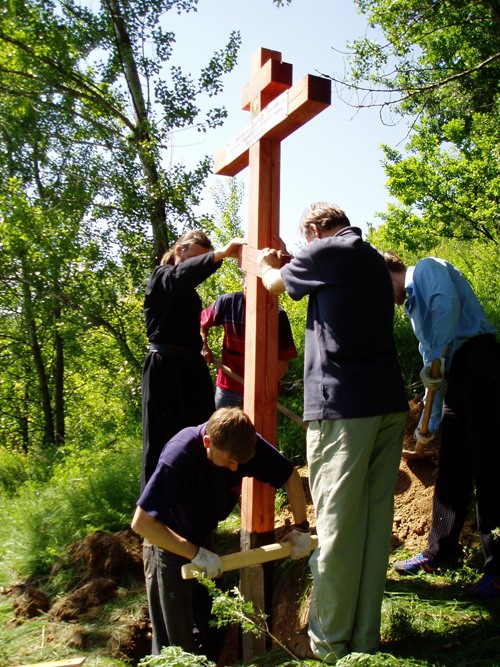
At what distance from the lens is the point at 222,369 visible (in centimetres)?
450

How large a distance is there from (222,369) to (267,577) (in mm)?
1534

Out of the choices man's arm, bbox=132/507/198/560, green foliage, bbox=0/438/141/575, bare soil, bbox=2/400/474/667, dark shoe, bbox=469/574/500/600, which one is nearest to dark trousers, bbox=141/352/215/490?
man's arm, bbox=132/507/198/560

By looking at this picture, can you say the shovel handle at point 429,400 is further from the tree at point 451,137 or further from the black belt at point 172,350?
the tree at point 451,137

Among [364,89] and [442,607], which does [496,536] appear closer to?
[442,607]

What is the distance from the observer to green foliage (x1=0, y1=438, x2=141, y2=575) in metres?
5.02

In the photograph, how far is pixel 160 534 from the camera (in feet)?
9.20

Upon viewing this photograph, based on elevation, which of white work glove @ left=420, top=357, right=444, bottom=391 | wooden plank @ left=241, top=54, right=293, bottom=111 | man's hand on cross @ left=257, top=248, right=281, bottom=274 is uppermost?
wooden plank @ left=241, top=54, right=293, bottom=111

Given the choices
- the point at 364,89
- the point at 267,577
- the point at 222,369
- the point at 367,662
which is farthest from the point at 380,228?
the point at 367,662

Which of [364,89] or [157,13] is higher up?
[157,13]

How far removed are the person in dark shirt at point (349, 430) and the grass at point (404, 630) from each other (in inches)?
7.8

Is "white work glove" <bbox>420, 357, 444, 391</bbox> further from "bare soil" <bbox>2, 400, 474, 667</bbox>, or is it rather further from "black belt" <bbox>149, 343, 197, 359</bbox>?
"black belt" <bbox>149, 343, 197, 359</bbox>

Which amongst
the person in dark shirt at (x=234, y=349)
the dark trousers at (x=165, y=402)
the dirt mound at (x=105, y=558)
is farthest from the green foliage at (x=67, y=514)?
the dark trousers at (x=165, y=402)

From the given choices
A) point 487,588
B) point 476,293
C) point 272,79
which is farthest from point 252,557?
point 476,293

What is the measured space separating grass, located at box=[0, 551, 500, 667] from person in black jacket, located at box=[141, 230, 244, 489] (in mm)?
997
